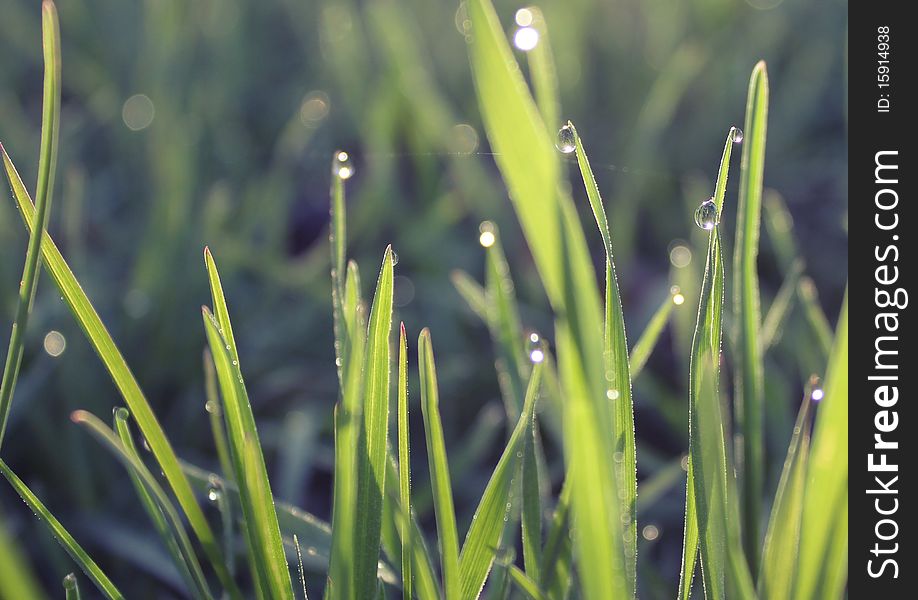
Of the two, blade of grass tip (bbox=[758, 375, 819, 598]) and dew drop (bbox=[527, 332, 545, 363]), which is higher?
dew drop (bbox=[527, 332, 545, 363])

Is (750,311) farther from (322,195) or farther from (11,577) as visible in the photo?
(322,195)

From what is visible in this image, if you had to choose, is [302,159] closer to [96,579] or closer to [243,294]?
[243,294]

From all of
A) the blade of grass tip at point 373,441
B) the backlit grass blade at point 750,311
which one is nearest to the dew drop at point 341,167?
the blade of grass tip at point 373,441

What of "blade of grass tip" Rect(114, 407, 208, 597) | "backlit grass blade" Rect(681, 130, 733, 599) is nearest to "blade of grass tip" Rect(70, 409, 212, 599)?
"blade of grass tip" Rect(114, 407, 208, 597)

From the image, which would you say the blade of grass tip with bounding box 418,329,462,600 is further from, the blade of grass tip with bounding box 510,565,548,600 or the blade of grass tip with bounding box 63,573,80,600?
the blade of grass tip with bounding box 63,573,80,600

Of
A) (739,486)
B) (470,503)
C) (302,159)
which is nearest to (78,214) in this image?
(302,159)
